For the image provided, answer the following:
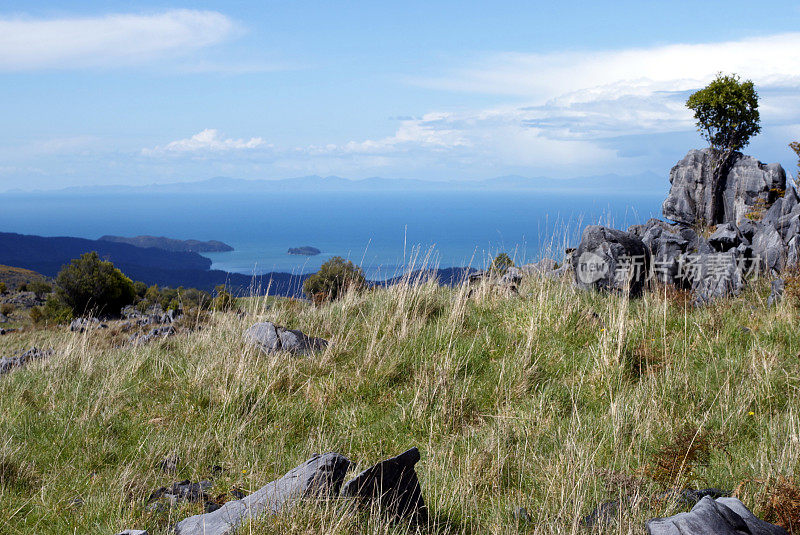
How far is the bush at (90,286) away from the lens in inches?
1091

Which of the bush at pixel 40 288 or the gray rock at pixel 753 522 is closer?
the gray rock at pixel 753 522

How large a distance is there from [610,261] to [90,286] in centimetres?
2689

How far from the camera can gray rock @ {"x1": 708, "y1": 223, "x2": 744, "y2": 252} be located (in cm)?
1049

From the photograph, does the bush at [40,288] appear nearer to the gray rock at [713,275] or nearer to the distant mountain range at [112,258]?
the gray rock at [713,275]

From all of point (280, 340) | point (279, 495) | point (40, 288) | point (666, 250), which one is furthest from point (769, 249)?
point (40, 288)

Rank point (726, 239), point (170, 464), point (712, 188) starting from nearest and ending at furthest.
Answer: point (170, 464) < point (726, 239) < point (712, 188)

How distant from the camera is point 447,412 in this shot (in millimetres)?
5176

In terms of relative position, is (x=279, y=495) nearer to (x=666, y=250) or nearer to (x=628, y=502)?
(x=628, y=502)

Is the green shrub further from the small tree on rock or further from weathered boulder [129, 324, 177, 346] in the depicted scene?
the small tree on rock

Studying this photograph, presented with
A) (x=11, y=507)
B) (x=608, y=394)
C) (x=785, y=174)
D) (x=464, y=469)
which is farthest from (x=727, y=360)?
(x=785, y=174)

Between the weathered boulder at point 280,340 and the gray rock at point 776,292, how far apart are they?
661cm

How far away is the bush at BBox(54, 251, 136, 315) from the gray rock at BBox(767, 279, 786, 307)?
2823cm

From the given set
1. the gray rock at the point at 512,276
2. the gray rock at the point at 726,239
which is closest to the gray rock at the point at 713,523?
the gray rock at the point at 512,276

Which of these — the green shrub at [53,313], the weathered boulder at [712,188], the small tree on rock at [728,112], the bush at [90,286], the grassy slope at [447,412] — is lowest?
the green shrub at [53,313]
